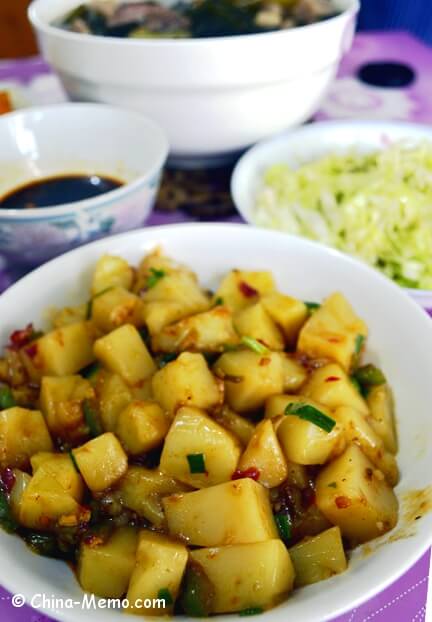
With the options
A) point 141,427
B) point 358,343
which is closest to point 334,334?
point 358,343

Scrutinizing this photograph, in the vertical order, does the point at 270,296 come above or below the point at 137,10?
below

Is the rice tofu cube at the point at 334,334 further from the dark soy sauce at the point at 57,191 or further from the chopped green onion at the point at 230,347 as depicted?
the dark soy sauce at the point at 57,191

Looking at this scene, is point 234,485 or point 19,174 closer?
point 234,485

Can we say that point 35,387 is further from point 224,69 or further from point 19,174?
point 224,69

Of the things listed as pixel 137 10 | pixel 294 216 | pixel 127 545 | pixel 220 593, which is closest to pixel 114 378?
pixel 127 545

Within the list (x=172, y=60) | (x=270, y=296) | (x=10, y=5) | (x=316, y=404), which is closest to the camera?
(x=316, y=404)

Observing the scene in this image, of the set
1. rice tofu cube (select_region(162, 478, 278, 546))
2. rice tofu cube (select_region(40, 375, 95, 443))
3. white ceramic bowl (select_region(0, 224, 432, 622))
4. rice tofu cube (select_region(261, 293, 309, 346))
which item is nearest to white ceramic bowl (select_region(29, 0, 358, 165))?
white ceramic bowl (select_region(0, 224, 432, 622))

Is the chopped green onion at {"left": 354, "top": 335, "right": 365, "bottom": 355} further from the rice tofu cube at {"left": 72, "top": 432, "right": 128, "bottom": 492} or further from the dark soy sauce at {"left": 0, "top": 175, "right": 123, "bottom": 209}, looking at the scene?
the dark soy sauce at {"left": 0, "top": 175, "right": 123, "bottom": 209}
